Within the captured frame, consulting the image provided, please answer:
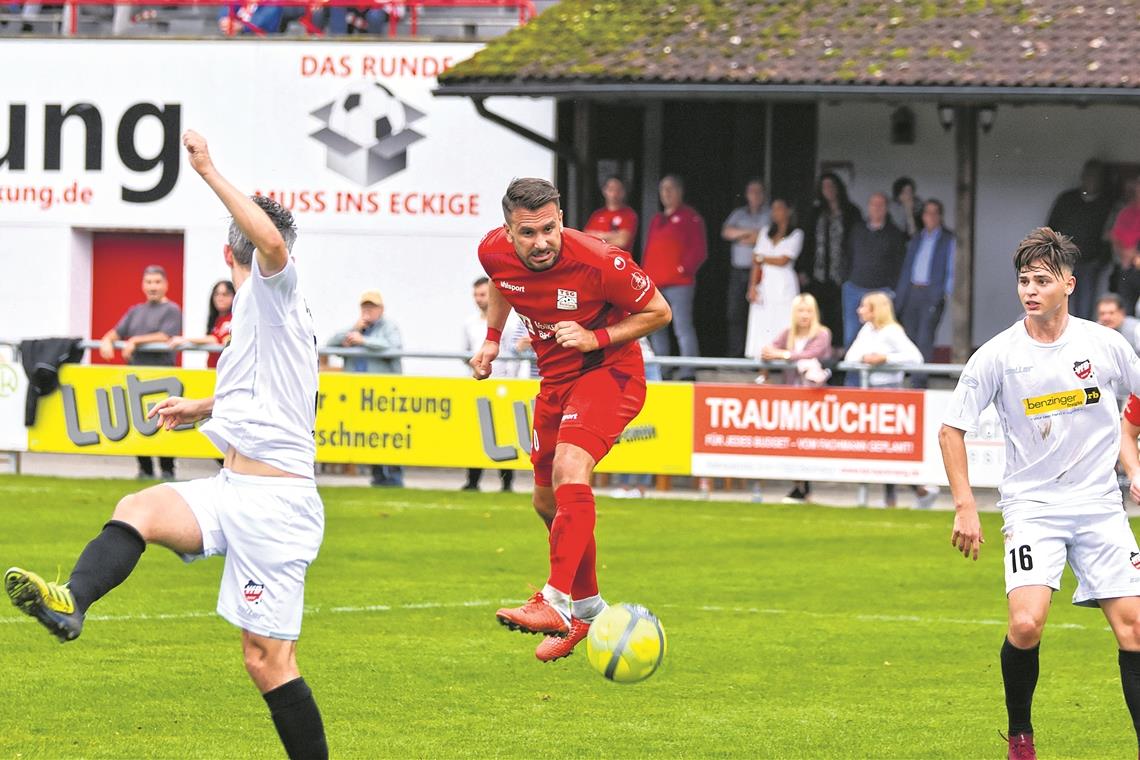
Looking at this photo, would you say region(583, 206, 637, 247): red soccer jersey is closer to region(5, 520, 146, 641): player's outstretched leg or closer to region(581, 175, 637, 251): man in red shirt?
region(581, 175, 637, 251): man in red shirt

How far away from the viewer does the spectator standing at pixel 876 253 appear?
21.7 meters

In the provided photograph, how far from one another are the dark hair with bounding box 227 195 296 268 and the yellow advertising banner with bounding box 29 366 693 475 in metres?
11.5

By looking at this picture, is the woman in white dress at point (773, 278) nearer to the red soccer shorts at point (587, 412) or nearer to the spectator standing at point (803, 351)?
the spectator standing at point (803, 351)

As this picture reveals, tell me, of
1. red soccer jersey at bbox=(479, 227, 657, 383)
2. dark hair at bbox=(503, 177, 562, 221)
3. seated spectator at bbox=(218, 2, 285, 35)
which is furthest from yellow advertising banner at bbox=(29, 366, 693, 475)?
dark hair at bbox=(503, 177, 562, 221)

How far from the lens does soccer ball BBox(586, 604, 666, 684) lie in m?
8.20

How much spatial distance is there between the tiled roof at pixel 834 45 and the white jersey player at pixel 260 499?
1489cm

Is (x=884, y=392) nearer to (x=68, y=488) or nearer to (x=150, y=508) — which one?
(x=68, y=488)

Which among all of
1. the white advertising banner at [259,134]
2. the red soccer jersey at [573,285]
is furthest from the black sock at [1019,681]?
the white advertising banner at [259,134]

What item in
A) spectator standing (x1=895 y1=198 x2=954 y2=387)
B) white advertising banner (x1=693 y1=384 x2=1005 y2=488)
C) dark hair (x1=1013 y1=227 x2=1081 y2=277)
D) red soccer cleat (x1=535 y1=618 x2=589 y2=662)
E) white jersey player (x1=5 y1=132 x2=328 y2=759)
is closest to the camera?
white jersey player (x1=5 y1=132 x2=328 y2=759)

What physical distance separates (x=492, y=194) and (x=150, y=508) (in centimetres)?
1766

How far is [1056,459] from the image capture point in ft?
27.1

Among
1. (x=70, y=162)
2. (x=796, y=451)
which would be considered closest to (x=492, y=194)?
(x=70, y=162)

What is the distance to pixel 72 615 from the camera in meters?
6.59

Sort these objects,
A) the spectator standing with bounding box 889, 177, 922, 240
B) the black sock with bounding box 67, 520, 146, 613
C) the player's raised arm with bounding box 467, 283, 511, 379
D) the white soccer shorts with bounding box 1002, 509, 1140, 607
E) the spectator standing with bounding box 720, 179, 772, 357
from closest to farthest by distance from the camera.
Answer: the black sock with bounding box 67, 520, 146, 613 < the white soccer shorts with bounding box 1002, 509, 1140, 607 < the player's raised arm with bounding box 467, 283, 511, 379 < the spectator standing with bounding box 889, 177, 922, 240 < the spectator standing with bounding box 720, 179, 772, 357
